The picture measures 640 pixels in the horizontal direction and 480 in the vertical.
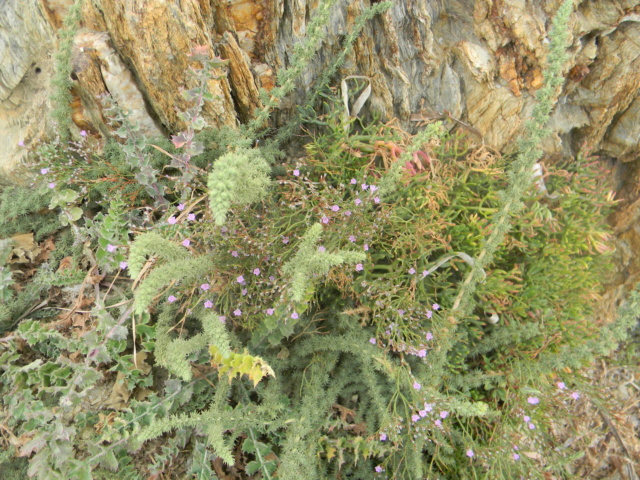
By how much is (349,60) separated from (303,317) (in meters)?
2.04

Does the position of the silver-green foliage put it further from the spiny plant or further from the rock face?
the rock face

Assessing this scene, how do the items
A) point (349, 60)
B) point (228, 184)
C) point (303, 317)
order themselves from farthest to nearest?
point (349, 60) < point (303, 317) < point (228, 184)

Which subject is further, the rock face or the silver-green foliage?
the rock face

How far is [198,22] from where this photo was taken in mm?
2777

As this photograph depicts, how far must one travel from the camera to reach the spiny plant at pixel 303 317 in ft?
7.95

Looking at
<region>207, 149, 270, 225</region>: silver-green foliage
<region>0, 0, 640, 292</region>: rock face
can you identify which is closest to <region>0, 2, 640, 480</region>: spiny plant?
<region>207, 149, 270, 225</region>: silver-green foliage

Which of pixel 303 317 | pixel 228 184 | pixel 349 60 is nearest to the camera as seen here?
pixel 228 184

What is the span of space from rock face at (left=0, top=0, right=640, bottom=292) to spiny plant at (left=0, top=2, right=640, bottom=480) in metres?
0.27

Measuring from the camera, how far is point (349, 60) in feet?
10.7

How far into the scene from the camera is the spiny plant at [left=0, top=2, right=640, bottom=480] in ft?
7.95

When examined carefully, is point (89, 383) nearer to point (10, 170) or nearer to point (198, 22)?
point (10, 170)

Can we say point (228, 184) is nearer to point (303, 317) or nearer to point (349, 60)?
point (303, 317)

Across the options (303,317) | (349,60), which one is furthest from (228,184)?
(349,60)

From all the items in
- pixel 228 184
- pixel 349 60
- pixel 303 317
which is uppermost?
pixel 228 184
